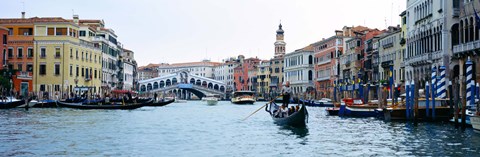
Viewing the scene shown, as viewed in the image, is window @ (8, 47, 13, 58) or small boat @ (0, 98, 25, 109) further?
window @ (8, 47, 13, 58)

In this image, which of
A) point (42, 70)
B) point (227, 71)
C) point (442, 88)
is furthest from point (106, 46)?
point (227, 71)

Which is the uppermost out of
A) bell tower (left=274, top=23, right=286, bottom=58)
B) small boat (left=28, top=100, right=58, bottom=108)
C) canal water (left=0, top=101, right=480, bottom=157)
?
bell tower (left=274, top=23, right=286, bottom=58)

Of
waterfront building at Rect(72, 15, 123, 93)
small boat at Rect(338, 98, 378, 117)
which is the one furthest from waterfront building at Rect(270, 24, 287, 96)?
small boat at Rect(338, 98, 378, 117)

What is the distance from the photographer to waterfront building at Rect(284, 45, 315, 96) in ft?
216

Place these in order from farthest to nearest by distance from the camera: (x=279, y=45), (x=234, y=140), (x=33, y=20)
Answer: (x=279, y=45) → (x=33, y=20) → (x=234, y=140)

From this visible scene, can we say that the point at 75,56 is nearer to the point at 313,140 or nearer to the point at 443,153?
the point at 313,140

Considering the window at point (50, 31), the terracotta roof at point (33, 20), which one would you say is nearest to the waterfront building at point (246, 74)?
the terracotta roof at point (33, 20)

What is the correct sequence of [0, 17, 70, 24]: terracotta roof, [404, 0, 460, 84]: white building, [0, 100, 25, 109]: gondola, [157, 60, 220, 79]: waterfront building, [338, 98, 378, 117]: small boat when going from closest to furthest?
1. [338, 98, 378, 117]: small boat
2. [404, 0, 460, 84]: white building
3. [0, 100, 25, 109]: gondola
4. [0, 17, 70, 24]: terracotta roof
5. [157, 60, 220, 79]: waterfront building

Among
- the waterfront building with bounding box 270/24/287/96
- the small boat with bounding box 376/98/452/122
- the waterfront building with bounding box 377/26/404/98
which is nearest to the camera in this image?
the small boat with bounding box 376/98/452/122

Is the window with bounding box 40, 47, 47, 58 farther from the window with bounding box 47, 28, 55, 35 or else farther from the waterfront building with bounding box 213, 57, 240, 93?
the waterfront building with bounding box 213, 57, 240, 93

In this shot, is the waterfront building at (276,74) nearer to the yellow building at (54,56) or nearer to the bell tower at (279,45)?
the bell tower at (279,45)

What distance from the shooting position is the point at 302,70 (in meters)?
66.5

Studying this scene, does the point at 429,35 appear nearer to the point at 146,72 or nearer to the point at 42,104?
the point at 42,104

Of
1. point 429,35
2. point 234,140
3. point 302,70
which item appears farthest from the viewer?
point 302,70
